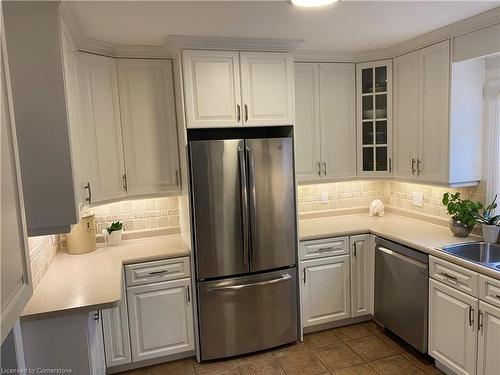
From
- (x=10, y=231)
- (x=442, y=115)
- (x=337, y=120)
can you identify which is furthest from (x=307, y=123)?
(x=10, y=231)

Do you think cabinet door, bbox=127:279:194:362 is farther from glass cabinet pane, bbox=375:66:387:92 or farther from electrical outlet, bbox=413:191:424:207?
glass cabinet pane, bbox=375:66:387:92

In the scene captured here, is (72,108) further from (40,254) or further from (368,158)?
(368,158)

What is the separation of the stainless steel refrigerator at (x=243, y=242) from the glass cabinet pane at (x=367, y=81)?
1067 mm

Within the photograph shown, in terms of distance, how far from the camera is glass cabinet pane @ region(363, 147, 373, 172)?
11.3 feet

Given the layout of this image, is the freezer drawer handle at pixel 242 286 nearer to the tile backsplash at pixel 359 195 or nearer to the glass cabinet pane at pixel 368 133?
the tile backsplash at pixel 359 195

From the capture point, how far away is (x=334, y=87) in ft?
11.0

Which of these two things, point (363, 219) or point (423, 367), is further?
point (363, 219)

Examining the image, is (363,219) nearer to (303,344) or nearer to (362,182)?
(362,182)

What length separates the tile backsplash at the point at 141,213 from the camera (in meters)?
3.09

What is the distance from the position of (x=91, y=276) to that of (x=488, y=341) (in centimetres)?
243

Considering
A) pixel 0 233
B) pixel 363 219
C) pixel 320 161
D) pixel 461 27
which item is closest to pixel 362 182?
pixel 363 219

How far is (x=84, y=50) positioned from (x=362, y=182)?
277 cm

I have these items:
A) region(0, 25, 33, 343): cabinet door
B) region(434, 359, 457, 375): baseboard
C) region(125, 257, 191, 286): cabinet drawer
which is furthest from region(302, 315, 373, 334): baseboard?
region(0, 25, 33, 343): cabinet door

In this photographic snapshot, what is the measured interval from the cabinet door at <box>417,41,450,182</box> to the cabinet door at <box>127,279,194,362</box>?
2095mm
